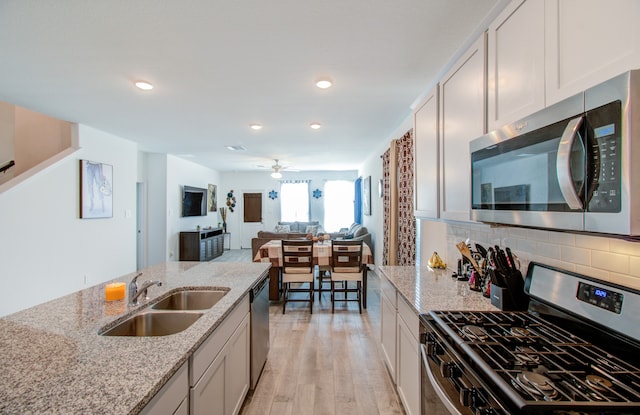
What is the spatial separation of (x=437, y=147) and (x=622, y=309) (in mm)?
1307

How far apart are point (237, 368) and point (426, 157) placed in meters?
1.98

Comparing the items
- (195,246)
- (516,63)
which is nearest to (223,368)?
(516,63)

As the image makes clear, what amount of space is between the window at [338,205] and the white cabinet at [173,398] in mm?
8180

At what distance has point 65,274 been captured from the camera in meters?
3.82

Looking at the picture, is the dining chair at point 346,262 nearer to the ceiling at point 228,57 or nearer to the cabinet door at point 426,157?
the cabinet door at point 426,157

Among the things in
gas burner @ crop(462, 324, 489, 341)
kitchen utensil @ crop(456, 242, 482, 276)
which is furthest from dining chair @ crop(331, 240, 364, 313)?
gas burner @ crop(462, 324, 489, 341)

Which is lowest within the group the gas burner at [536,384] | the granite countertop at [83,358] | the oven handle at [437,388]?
the oven handle at [437,388]

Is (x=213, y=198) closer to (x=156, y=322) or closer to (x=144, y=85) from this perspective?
(x=144, y=85)

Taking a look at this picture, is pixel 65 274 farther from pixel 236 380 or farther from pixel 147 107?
pixel 236 380

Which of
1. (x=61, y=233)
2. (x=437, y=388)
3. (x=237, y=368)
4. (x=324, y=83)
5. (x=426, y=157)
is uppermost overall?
(x=324, y=83)

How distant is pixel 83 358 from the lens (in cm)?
99

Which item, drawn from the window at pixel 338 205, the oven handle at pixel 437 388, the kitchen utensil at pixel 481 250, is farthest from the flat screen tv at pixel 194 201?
the oven handle at pixel 437 388

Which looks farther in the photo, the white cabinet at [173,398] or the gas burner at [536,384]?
the white cabinet at [173,398]

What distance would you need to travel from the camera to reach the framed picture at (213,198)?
848cm
